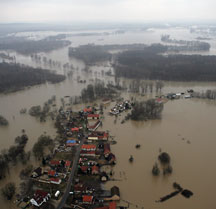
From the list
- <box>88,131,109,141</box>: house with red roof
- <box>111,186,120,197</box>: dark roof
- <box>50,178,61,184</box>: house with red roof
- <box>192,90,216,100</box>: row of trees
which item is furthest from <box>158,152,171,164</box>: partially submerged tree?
<box>192,90,216,100</box>: row of trees

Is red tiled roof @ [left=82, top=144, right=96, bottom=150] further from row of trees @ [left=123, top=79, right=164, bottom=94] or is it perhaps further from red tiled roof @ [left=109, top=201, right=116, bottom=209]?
row of trees @ [left=123, top=79, right=164, bottom=94]

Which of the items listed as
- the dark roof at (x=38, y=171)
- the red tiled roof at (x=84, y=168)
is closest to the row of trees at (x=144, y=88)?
the red tiled roof at (x=84, y=168)

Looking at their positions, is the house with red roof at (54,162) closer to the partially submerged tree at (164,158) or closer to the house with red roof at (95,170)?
the house with red roof at (95,170)

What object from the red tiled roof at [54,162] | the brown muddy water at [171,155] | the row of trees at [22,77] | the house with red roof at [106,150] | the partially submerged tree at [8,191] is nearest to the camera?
the partially submerged tree at [8,191]

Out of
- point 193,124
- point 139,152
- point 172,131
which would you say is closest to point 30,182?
point 139,152

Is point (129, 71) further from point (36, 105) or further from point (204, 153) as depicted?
point (204, 153)

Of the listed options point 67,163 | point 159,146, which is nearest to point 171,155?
point 159,146

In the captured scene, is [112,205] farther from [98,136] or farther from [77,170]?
[98,136]
